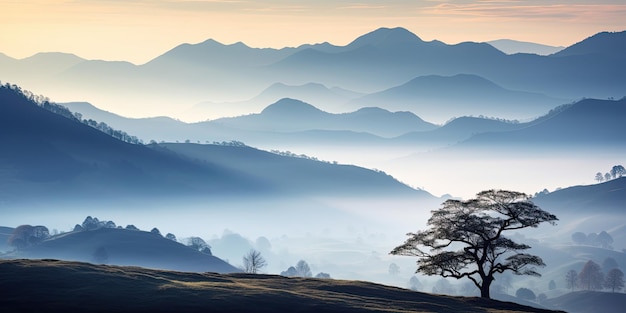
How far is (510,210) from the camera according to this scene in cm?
12975

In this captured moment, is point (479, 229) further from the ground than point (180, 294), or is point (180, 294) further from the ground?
point (479, 229)

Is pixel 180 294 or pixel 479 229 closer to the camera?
→ pixel 180 294

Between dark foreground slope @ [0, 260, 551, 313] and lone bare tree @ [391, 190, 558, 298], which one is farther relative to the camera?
lone bare tree @ [391, 190, 558, 298]

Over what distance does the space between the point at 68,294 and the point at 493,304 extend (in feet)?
197

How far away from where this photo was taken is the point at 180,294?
323ft

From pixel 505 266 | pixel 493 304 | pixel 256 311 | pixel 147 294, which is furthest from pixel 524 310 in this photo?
pixel 147 294

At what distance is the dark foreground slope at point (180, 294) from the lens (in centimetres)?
9212

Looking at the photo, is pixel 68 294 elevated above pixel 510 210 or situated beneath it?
situated beneath

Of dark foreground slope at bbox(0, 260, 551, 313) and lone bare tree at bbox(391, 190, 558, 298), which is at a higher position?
lone bare tree at bbox(391, 190, 558, 298)

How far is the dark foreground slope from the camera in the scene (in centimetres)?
9212

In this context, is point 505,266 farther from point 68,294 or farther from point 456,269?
point 68,294

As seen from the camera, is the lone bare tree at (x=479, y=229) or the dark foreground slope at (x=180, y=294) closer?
the dark foreground slope at (x=180, y=294)

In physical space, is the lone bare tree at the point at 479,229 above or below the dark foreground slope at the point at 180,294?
above

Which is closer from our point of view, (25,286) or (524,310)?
(25,286)
